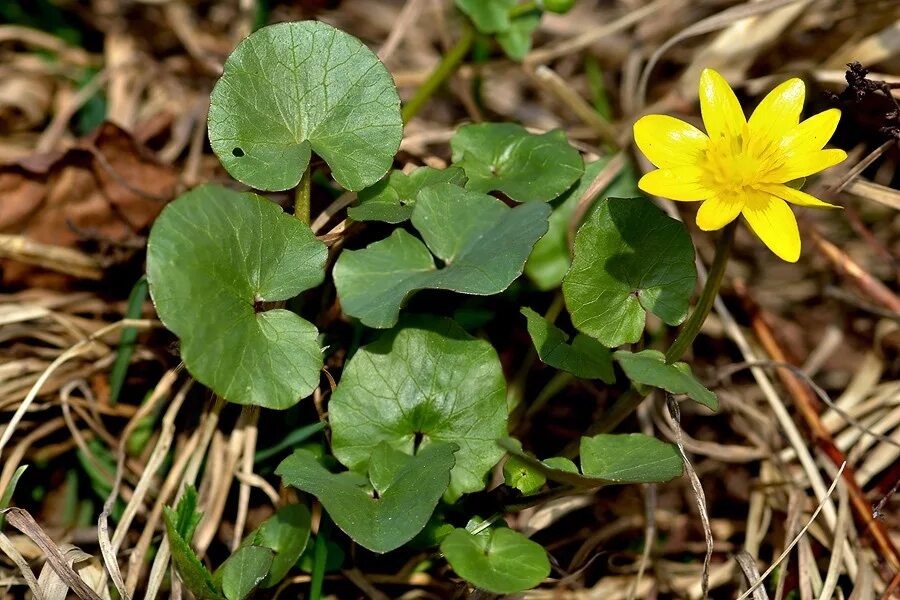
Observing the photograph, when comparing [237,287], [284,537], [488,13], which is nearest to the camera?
[237,287]

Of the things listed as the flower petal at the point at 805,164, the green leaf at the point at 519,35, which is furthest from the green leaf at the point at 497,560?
the green leaf at the point at 519,35

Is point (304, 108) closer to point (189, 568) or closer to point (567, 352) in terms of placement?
point (567, 352)

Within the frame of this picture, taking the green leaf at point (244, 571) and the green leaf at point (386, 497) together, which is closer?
the green leaf at point (386, 497)

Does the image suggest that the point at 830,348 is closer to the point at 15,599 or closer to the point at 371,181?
the point at 371,181

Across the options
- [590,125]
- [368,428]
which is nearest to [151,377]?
[368,428]

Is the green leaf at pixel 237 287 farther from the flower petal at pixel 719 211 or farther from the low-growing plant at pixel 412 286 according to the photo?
the flower petal at pixel 719 211

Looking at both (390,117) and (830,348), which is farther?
(830,348)

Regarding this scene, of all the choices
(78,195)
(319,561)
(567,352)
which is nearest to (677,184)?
(567,352)
